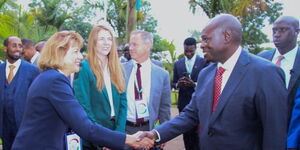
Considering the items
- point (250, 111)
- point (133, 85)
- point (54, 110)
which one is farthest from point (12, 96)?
point (250, 111)

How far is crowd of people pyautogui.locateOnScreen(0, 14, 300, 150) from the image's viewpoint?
114 inches

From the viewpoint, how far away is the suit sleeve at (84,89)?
13.6 feet

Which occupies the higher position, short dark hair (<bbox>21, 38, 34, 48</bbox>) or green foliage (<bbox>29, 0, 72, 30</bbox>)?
green foliage (<bbox>29, 0, 72, 30</bbox>)

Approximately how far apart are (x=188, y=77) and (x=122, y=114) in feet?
7.74

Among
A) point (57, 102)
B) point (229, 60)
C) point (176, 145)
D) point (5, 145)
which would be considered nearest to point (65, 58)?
point (57, 102)

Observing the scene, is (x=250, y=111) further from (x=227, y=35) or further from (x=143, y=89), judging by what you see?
(x=143, y=89)

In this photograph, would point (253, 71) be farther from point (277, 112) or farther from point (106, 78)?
point (106, 78)

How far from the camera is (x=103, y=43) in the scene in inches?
174

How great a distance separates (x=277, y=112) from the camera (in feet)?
9.21

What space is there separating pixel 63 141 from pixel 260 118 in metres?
1.69

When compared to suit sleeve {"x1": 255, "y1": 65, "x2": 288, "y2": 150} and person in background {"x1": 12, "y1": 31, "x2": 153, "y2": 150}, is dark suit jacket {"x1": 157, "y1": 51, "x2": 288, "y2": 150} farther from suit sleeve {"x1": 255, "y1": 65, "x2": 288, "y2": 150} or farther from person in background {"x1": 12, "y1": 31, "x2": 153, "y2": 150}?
person in background {"x1": 12, "y1": 31, "x2": 153, "y2": 150}

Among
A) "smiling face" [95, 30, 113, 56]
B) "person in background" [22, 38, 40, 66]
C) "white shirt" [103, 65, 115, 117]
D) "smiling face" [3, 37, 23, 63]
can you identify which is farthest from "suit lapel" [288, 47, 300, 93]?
"person in background" [22, 38, 40, 66]

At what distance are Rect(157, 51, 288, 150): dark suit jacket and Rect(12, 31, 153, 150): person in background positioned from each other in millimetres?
979

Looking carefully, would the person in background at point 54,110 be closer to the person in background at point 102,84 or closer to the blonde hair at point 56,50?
the blonde hair at point 56,50
